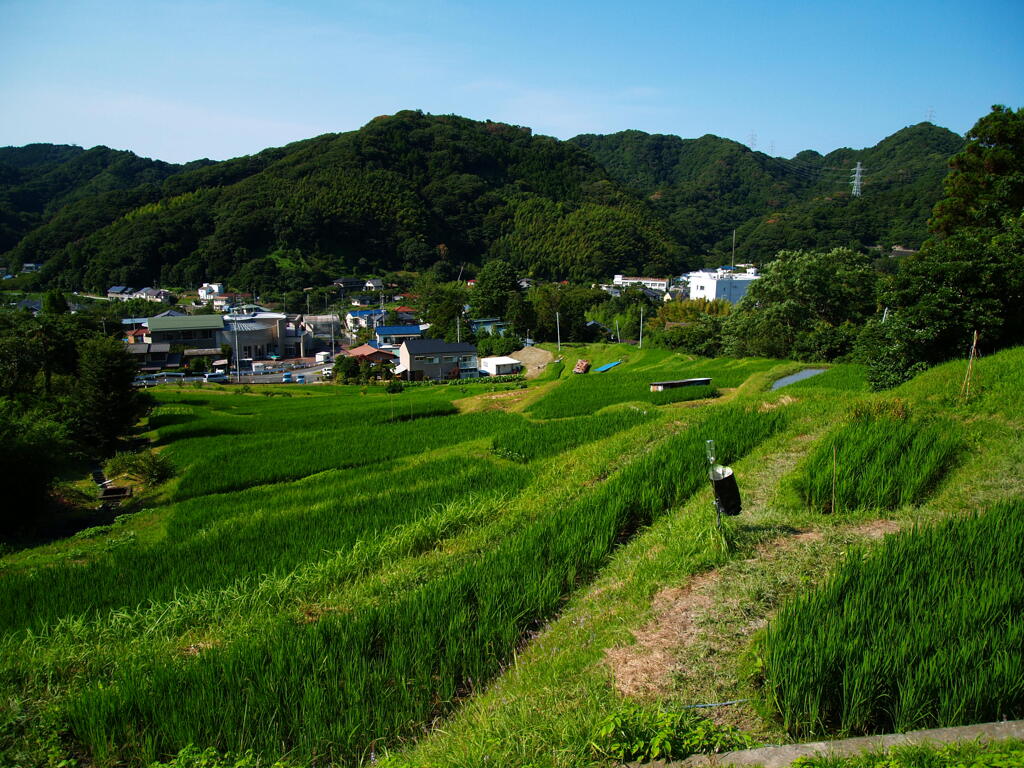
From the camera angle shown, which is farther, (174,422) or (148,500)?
(174,422)

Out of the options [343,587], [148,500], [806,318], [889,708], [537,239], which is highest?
[537,239]

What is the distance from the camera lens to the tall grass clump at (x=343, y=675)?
3.89 metres

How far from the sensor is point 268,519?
9.23m

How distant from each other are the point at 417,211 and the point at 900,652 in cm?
10685

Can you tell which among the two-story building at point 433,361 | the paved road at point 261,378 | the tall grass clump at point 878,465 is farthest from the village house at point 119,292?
the tall grass clump at point 878,465

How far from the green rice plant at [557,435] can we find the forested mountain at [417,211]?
77.8m

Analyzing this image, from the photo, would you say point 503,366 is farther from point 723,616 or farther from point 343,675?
point 343,675

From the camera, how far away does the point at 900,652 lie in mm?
3488

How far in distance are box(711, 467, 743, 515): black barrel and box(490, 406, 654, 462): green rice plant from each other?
6.52 metres

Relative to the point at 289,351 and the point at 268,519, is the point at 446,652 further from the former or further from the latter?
the point at 289,351

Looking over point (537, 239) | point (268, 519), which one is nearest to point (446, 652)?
point (268, 519)

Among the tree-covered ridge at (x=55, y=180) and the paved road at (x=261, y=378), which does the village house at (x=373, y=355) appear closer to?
the paved road at (x=261, y=378)

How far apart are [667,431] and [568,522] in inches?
212

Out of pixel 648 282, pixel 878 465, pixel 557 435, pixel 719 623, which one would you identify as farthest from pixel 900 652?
pixel 648 282
